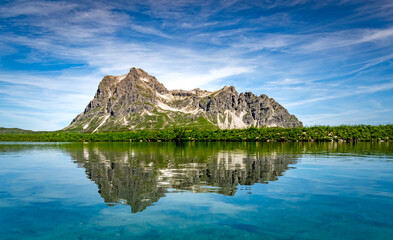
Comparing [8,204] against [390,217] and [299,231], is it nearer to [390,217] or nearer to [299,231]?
[299,231]

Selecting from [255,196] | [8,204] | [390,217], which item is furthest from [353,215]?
[8,204]

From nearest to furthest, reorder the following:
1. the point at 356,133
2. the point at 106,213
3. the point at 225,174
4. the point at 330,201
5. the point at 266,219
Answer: the point at 266,219 < the point at 106,213 < the point at 330,201 < the point at 225,174 < the point at 356,133

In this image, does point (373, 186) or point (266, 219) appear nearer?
point (266, 219)

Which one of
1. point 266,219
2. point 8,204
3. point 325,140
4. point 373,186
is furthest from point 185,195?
point 325,140

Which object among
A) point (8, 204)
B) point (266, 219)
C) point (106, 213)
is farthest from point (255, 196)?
point (8, 204)

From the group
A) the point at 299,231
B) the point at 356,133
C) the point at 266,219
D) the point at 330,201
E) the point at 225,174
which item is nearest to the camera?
the point at 299,231

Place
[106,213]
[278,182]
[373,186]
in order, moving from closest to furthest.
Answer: [106,213], [373,186], [278,182]

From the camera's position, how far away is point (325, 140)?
182375 millimetres

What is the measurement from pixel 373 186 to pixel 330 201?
8.86 m

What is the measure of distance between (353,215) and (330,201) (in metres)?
3.66

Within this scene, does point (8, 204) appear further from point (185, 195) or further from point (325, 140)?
point (325, 140)

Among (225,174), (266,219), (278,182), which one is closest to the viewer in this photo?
(266,219)

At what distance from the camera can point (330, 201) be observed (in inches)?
842

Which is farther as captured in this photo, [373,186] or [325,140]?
[325,140]
